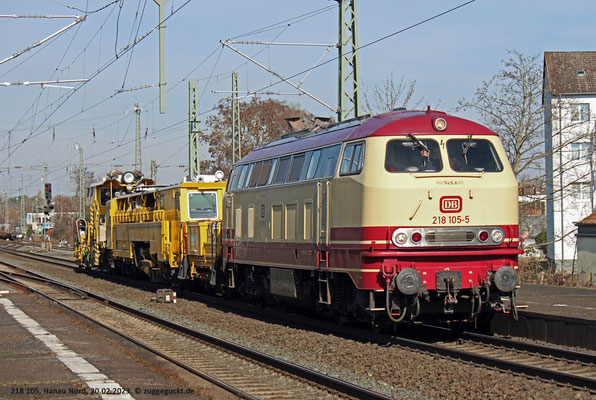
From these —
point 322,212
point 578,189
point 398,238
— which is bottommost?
point 398,238

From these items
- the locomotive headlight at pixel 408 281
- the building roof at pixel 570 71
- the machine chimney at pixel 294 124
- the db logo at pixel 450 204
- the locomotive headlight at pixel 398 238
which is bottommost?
the locomotive headlight at pixel 408 281

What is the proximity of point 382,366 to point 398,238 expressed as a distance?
217 centimetres

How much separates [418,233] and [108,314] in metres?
8.97

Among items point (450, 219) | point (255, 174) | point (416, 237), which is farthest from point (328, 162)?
point (255, 174)

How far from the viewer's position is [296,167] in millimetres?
14781

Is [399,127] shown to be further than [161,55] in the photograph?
No

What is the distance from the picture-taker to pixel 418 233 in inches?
464

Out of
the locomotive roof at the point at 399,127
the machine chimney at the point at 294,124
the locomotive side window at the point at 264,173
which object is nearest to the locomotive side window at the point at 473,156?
the locomotive roof at the point at 399,127

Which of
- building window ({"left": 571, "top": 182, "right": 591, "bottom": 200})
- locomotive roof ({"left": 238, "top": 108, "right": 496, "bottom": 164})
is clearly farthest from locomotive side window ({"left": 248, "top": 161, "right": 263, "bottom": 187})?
building window ({"left": 571, "top": 182, "right": 591, "bottom": 200})

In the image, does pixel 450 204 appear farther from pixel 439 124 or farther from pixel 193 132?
pixel 193 132

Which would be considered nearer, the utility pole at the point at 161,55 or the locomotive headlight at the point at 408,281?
the locomotive headlight at the point at 408,281

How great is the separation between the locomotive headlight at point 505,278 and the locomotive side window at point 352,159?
2.70 metres

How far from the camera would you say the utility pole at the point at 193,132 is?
32625mm

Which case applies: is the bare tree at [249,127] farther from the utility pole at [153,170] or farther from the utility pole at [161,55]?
the utility pole at [161,55]
